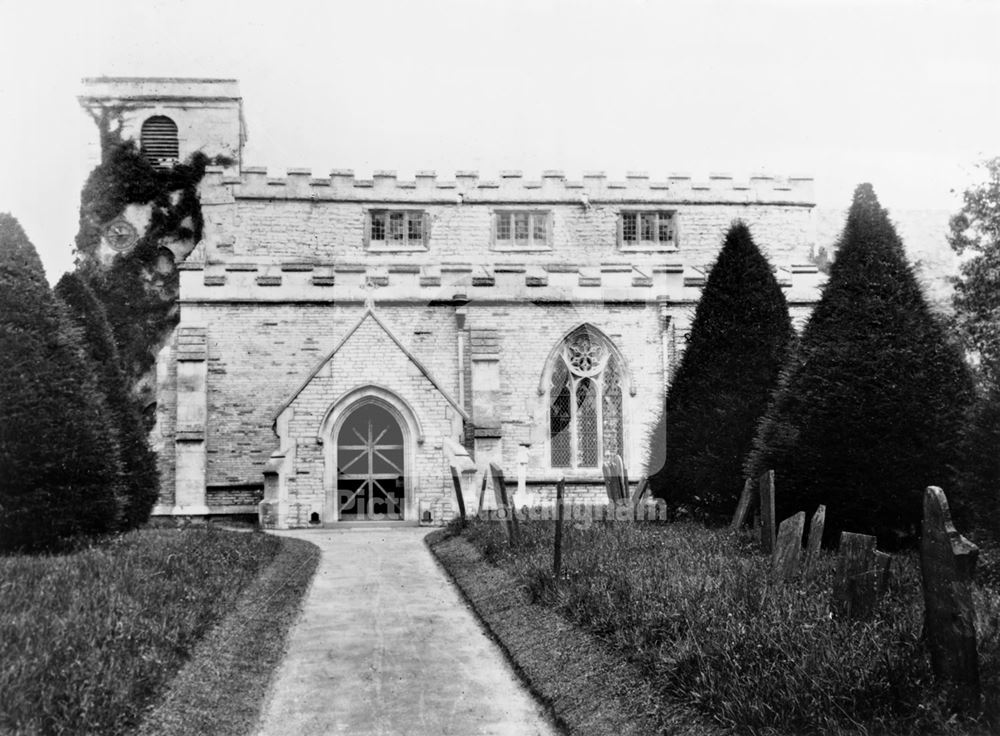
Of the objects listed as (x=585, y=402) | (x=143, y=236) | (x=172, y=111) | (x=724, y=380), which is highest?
(x=172, y=111)

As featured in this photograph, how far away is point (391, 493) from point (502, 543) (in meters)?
11.0

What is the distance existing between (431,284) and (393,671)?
18687mm

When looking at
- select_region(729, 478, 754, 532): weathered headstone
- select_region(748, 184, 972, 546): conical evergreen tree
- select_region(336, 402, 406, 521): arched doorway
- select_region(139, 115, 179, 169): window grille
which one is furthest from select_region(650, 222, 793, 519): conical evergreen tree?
select_region(139, 115, 179, 169): window grille

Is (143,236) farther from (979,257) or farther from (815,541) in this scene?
(815,541)

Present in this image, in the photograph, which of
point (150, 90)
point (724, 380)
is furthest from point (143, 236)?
point (724, 380)

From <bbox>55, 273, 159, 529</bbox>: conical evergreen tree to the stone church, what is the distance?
4.45m

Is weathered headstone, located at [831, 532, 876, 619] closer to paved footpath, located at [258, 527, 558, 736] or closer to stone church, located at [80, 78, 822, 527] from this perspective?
paved footpath, located at [258, 527, 558, 736]

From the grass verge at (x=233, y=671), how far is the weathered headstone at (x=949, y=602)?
4.04 meters

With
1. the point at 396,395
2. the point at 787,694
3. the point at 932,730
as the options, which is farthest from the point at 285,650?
the point at 396,395

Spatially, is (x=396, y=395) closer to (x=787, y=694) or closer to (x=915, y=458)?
(x=915, y=458)

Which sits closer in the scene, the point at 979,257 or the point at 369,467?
the point at 369,467

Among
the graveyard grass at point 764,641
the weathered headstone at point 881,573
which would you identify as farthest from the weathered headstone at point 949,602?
the weathered headstone at point 881,573

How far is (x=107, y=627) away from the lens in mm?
7215

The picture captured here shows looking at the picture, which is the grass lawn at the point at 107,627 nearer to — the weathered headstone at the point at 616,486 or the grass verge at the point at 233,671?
the grass verge at the point at 233,671
